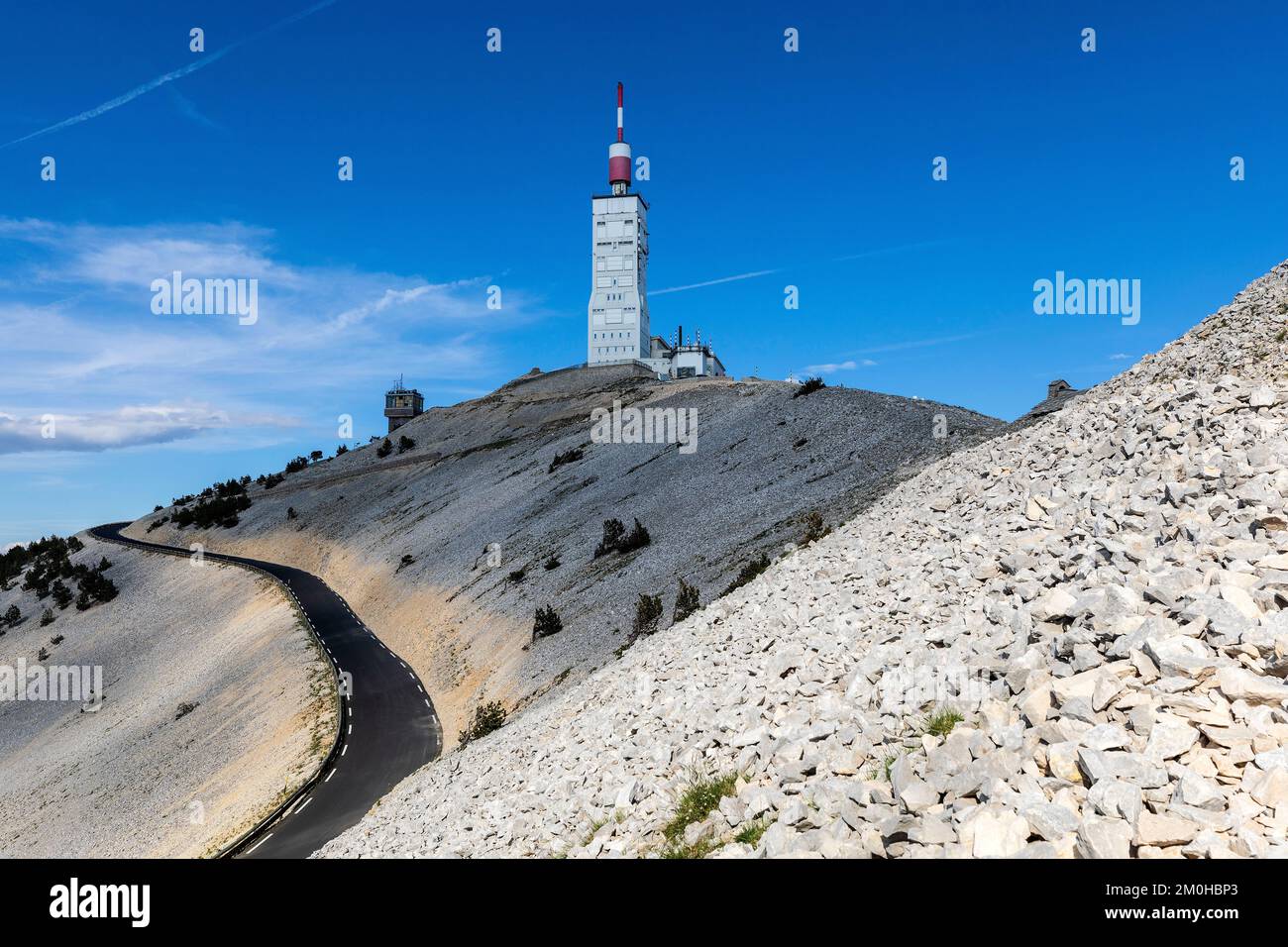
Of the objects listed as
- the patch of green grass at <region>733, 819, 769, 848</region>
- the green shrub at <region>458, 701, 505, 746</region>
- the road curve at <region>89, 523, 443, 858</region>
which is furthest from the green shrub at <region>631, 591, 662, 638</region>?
the patch of green grass at <region>733, 819, 769, 848</region>

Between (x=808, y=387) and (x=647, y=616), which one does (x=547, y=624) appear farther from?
(x=808, y=387)

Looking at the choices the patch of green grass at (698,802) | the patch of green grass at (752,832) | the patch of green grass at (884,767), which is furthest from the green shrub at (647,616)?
the patch of green grass at (884,767)

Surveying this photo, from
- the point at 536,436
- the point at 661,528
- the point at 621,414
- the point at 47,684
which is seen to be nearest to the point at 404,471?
the point at 536,436

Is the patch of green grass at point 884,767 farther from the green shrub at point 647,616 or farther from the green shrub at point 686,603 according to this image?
the green shrub at point 647,616

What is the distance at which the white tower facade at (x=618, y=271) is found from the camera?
5079 inches

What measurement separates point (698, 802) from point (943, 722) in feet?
11.9

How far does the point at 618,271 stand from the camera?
5212 inches

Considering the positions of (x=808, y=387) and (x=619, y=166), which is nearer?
(x=808, y=387)

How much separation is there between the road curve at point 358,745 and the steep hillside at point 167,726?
45.8 inches

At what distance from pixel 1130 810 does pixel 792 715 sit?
212 inches

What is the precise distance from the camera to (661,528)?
4462 cm

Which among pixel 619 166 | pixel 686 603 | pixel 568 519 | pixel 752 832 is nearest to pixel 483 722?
pixel 686 603

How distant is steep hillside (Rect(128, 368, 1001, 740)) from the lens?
36.1 m
